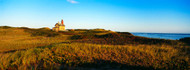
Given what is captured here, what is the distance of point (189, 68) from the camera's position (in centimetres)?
524

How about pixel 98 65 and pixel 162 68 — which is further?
pixel 98 65

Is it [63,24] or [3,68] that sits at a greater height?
[63,24]

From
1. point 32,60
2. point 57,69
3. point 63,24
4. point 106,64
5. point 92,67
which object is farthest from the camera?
point 63,24

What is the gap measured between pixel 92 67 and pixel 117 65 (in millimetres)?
1272

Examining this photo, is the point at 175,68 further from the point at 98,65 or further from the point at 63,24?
the point at 63,24

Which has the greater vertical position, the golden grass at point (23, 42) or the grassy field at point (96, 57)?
the grassy field at point (96, 57)

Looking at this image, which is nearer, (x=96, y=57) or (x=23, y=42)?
(x=96, y=57)

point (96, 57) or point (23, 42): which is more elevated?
point (96, 57)

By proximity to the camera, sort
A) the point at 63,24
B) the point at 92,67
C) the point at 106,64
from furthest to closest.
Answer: the point at 63,24, the point at 106,64, the point at 92,67

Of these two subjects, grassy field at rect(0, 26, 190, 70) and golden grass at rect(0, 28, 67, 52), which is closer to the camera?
grassy field at rect(0, 26, 190, 70)

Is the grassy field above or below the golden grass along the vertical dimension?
above

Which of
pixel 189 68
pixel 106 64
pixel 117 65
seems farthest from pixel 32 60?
pixel 189 68

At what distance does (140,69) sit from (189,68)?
2272mm

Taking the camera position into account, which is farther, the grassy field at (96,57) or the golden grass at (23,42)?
the golden grass at (23,42)
